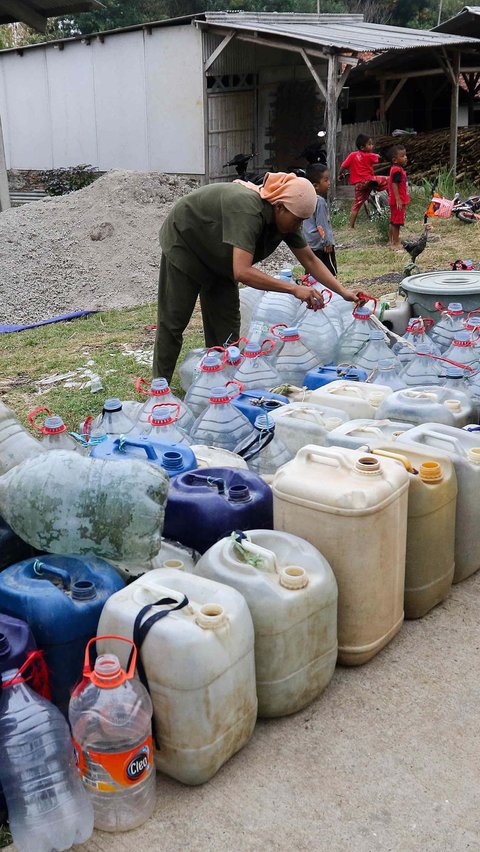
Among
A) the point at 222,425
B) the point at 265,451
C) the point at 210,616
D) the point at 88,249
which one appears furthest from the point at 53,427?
the point at 88,249

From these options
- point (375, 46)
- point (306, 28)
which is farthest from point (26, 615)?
point (306, 28)

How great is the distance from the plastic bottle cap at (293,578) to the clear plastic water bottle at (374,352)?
2.27 meters

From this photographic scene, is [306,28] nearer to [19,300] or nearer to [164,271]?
[19,300]

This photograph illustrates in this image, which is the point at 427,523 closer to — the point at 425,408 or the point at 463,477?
the point at 463,477

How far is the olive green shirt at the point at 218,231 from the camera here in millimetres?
4430

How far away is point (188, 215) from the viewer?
16.0 feet

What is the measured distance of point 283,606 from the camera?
2.43m

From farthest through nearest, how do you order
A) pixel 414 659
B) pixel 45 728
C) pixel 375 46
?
pixel 375 46 < pixel 414 659 < pixel 45 728

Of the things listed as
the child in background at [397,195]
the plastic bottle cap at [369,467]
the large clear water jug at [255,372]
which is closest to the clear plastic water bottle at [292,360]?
the large clear water jug at [255,372]

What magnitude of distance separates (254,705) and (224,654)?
0.99ft

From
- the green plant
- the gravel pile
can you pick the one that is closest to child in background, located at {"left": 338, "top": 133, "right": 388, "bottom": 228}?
the gravel pile

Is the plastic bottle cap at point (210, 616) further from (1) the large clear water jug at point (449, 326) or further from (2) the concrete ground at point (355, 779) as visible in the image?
(1) the large clear water jug at point (449, 326)

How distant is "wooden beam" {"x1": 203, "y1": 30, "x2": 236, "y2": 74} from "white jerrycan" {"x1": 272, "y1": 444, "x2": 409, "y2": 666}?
15.3 meters

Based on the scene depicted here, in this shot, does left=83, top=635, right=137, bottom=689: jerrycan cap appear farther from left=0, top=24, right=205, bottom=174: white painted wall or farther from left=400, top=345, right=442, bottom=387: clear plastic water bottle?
left=0, top=24, right=205, bottom=174: white painted wall
